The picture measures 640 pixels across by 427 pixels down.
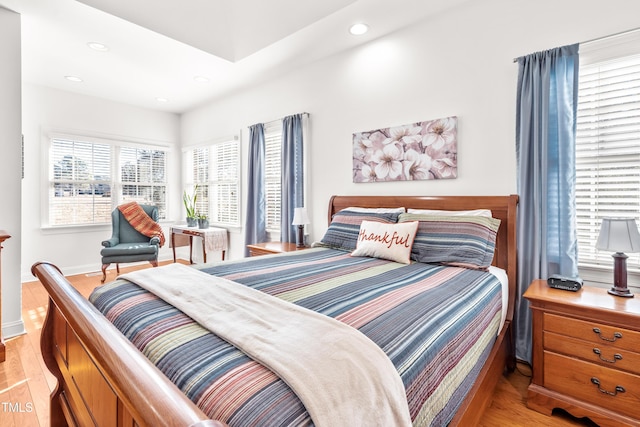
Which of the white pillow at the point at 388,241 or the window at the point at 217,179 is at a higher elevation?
the window at the point at 217,179

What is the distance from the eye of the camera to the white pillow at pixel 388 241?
2260 mm

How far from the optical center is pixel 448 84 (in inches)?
106

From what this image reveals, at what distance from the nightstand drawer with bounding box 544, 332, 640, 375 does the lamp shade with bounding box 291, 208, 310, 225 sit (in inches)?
90.2

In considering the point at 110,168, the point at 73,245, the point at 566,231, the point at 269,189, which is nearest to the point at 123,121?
the point at 110,168

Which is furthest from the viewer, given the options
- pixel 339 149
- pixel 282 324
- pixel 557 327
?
pixel 339 149

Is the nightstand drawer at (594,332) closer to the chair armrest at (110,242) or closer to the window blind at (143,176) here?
the chair armrest at (110,242)

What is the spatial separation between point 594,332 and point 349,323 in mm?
1405

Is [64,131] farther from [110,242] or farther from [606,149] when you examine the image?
[606,149]

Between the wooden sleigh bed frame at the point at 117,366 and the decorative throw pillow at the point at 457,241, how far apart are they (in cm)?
25

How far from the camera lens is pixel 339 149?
3.46 metres

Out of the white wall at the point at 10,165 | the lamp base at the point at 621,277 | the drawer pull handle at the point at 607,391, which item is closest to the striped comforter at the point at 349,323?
the drawer pull handle at the point at 607,391

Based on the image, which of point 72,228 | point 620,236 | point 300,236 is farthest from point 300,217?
point 72,228

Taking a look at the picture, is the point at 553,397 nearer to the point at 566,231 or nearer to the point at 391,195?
the point at 566,231

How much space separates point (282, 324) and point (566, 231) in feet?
6.56
